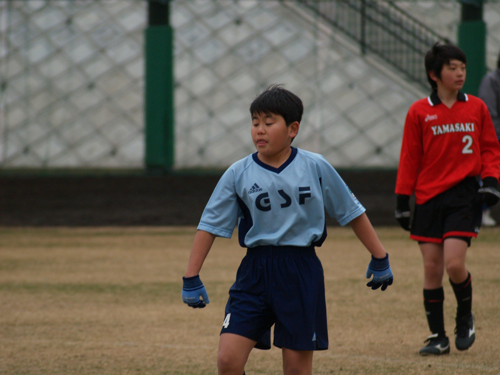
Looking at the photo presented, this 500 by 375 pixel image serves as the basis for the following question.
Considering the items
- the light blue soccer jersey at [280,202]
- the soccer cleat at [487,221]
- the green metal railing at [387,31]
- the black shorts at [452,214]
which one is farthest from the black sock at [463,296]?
the green metal railing at [387,31]

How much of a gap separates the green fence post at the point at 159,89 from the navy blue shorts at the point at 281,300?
29.7 feet

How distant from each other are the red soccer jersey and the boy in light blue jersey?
1.29 metres

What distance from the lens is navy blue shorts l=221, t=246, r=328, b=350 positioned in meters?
2.74

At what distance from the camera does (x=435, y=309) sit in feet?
13.2

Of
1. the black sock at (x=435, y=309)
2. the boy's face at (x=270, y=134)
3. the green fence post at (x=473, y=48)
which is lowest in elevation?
the black sock at (x=435, y=309)

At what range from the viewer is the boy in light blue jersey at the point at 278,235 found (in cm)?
276

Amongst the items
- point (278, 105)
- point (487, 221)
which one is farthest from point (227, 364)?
point (487, 221)

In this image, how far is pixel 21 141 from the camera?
12.1m

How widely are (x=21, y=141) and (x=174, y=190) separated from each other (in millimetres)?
2923

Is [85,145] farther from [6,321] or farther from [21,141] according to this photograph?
[6,321]

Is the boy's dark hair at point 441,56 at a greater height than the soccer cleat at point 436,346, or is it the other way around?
the boy's dark hair at point 441,56

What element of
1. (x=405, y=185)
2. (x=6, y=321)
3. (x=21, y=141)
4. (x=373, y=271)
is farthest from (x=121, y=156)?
(x=373, y=271)

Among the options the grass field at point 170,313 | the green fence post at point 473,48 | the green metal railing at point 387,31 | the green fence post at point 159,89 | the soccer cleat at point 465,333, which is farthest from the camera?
the green metal railing at point 387,31

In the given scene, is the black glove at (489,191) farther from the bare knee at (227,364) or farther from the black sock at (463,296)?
the bare knee at (227,364)
